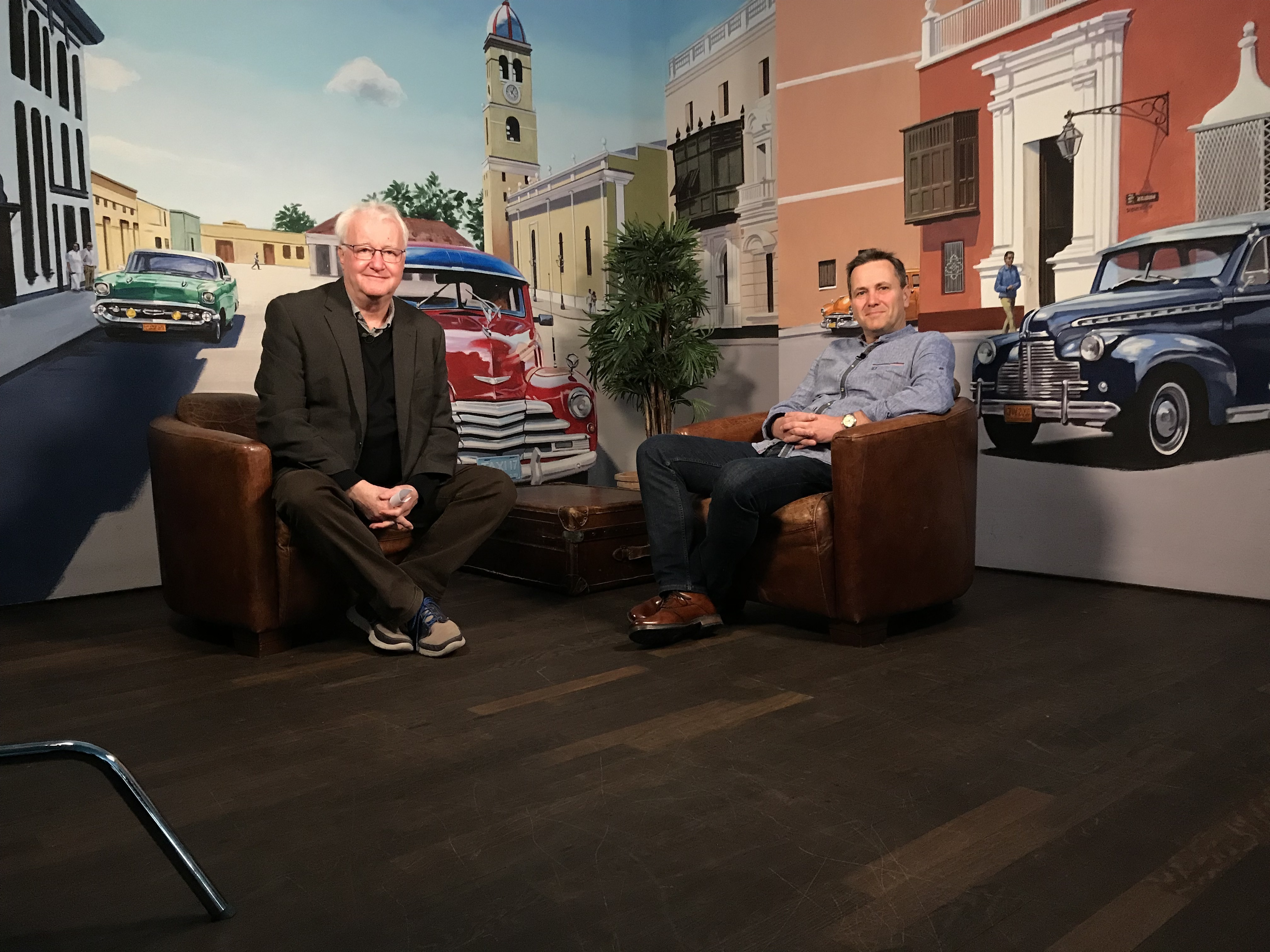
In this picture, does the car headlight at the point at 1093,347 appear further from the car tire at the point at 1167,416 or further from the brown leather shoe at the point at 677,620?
the brown leather shoe at the point at 677,620

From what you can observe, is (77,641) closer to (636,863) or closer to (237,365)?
(237,365)

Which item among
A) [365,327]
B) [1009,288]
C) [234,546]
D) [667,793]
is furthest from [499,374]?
[667,793]

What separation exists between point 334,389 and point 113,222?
1.74m

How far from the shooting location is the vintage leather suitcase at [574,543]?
12.5 ft

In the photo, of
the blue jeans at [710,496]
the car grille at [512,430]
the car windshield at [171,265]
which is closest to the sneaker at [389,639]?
the blue jeans at [710,496]

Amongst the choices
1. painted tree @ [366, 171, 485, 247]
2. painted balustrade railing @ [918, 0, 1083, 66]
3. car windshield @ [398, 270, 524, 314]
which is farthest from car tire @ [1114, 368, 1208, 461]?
painted tree @ [366, 171, 485, 247]

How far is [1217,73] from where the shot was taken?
3.32 metres

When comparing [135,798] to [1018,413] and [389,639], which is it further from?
[1018,413]

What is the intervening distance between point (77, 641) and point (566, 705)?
6.02ft

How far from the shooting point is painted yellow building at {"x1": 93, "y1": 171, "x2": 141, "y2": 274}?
4039mm

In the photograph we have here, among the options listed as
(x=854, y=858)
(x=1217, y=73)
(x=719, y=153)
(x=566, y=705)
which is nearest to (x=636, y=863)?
(x=854, y=858)

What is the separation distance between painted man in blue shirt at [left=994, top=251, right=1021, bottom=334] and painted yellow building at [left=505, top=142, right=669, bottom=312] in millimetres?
2029

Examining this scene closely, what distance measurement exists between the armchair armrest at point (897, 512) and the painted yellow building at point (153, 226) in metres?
3.02

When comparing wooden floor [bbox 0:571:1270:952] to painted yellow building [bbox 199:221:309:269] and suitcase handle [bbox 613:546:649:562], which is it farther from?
painted yellow building [bbox 199:221:309:269]
